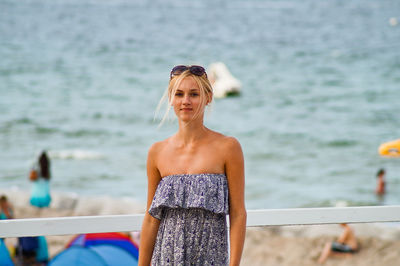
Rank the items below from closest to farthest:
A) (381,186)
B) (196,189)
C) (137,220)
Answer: (196,189), (137,220), (381,186)

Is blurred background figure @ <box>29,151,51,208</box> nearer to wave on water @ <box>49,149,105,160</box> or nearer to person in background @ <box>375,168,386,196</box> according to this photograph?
person in background @ <box>375,168,386,196</box>

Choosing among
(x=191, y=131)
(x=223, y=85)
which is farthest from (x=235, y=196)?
(x=223, y=85)

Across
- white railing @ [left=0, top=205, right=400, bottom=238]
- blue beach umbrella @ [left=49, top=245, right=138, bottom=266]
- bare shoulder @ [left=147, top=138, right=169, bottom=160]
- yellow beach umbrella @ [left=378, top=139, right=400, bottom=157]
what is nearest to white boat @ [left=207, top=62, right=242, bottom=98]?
blue beach umbrella @ [left=49, top=245, right=138, bottom=266]

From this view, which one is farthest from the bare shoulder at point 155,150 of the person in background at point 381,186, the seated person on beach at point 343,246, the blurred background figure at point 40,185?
the person in background at point 381,186

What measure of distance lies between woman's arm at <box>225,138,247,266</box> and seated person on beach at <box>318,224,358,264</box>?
242 inches

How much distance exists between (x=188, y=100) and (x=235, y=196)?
36 centimetres

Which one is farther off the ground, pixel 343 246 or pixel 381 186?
pixel 343 246

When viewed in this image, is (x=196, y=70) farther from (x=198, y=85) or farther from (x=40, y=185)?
(x=40, y=185)

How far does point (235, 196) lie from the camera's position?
1855 millimetres

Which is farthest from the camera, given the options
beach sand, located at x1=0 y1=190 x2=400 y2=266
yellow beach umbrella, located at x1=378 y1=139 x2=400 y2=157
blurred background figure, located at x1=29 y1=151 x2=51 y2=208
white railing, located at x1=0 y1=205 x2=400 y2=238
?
blurred background figure, located at x1=29 y1=151 x2=51 y2=208

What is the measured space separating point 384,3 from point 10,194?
65001 mm

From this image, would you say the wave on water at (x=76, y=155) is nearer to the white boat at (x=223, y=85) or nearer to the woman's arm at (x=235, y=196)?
the white boat at (x=223, y=85)

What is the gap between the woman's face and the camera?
1.86m

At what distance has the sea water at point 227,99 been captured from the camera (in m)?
17.0
